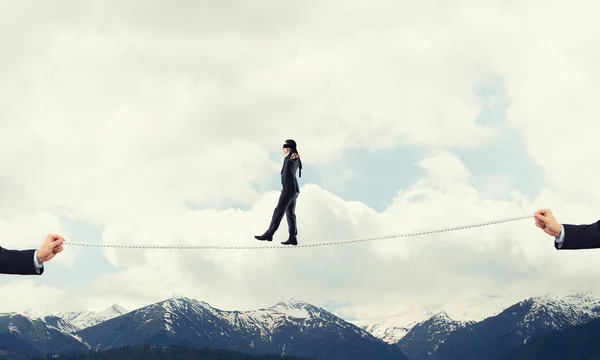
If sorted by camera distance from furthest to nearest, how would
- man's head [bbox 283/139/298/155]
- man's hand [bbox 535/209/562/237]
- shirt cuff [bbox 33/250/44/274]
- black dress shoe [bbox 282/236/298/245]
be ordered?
1. black dress shoe [bbox 282/236/298/245]
2. man's head [bbox 283/139/298/155]
3. man's hand [bbox 535/209/562/237]
4. shirt cuff [bbox 33/250/44/274]

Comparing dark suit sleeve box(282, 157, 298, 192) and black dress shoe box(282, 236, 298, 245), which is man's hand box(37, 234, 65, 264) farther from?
black dress shoe box(282, 236, 298, 245)

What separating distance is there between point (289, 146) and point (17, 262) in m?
13.8

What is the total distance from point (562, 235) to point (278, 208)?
14.5 m

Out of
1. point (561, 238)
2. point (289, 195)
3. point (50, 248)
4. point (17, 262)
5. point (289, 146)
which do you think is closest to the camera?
point (17, 262)

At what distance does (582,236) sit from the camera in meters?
11.2

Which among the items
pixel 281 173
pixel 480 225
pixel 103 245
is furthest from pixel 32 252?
pixel 281 173

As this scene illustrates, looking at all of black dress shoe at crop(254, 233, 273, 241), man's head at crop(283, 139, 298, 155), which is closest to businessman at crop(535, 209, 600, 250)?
man's head at crop(283, 139, 298, 155)

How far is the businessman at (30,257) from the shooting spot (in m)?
10.8

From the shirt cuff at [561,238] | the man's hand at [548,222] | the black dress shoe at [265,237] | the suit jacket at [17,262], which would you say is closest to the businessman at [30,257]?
the suit jacket at [17,262]

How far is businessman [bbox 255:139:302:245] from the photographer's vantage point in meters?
24.0

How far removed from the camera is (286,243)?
81.8 ft

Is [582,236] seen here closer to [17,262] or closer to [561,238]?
[561,238]

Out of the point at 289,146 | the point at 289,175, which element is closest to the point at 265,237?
the point at 289,175

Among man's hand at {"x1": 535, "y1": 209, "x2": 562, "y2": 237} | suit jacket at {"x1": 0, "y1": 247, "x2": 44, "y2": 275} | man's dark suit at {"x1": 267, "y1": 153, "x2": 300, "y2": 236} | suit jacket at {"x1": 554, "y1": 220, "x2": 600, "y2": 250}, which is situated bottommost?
suit jacket at {"x1": 0, "y1": 247, "x2": 44, "y2": 275}
